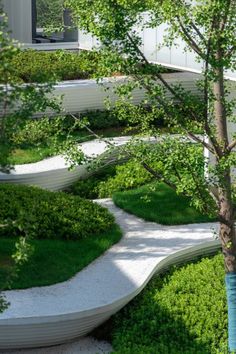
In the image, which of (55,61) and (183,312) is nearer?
(183,312)

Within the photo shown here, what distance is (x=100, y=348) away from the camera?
37.2 feet

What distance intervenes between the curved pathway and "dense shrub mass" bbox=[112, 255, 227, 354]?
0.27 metres

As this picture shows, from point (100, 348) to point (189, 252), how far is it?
103 inches

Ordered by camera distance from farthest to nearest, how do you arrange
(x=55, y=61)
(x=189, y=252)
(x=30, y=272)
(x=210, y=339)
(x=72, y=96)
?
(x=55, y=61) → (x=72, y=96) → (x=189, y=252) → (x=30, y=272) → (x=210, y=339)

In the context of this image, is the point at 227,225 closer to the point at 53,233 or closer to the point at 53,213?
the point at 53,233

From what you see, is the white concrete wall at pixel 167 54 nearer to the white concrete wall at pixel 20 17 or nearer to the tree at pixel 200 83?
the tree at pixel 200 83

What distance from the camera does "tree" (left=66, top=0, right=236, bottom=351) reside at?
31.4 feet

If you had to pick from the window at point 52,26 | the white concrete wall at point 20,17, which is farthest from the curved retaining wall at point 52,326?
the white concrete wall at point 20,17

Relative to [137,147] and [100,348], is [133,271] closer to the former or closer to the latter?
[100,348]

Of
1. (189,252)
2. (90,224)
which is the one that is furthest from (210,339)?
(90,224)

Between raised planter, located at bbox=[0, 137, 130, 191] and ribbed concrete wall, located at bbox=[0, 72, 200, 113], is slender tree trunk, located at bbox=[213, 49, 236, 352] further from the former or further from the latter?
ribbed concrete wall, located at bbox=[0, 72, 200, 113]

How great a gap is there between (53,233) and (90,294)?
1.94m

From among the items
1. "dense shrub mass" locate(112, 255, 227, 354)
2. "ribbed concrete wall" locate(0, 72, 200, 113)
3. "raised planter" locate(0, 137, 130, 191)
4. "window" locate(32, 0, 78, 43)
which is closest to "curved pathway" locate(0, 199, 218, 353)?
"dense shrub mass" locate(112, 255, 227, 354)

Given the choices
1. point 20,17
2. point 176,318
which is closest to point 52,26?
point 176,318
